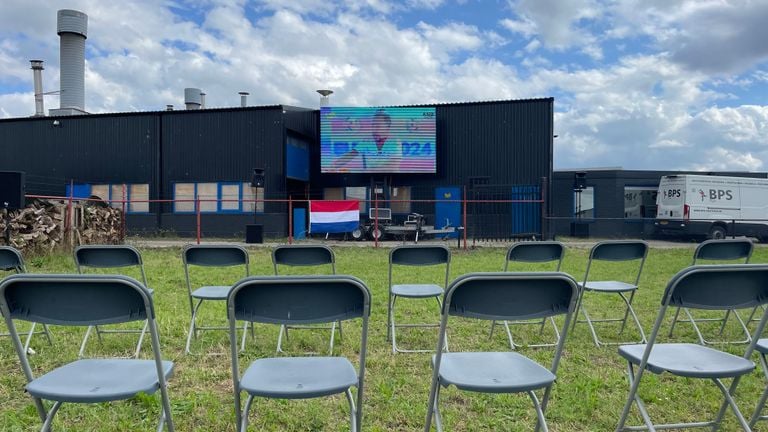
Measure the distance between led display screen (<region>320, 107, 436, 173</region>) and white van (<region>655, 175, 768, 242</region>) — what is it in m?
8.22

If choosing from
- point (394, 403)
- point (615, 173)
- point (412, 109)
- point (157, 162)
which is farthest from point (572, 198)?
point (394, 403)

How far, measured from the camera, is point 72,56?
25.3 metres

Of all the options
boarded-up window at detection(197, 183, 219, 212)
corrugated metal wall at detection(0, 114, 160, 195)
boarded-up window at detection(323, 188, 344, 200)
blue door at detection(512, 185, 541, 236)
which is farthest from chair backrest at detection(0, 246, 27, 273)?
corrugated metal wall at detection(0, 114, 160, 195)

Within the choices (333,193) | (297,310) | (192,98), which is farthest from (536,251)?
(192,98)

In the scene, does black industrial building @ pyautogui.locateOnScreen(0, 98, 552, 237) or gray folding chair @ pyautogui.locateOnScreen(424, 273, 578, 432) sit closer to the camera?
gray folding chair @ pyautogui.locateOnScreen(424, 273, 578, 432)

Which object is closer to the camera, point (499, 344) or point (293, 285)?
point (293, 285)

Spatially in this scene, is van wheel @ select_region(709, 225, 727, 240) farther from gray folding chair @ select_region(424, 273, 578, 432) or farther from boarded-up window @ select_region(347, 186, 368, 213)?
gray folding chair @ select_region(424, 273, 578, 432)

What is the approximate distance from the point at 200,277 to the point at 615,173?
60.2ft

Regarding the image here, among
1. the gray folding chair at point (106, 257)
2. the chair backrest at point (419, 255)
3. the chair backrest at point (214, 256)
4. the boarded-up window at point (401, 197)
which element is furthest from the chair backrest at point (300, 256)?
the boarded-up window at point (401, 197)

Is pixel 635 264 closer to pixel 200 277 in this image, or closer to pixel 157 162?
pixel 200 277

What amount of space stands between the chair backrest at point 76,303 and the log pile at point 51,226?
884 centimetres

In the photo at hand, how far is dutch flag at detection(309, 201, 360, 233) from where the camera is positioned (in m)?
14.6

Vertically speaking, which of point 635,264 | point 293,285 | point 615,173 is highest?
point 615,173

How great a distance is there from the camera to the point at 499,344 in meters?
4.10
